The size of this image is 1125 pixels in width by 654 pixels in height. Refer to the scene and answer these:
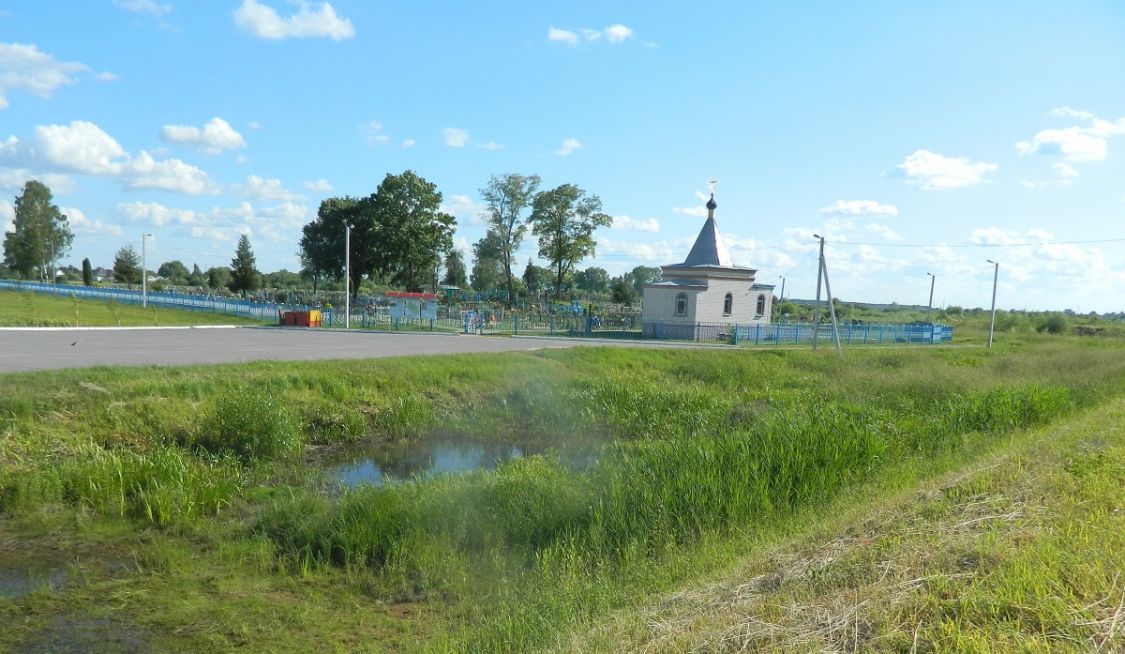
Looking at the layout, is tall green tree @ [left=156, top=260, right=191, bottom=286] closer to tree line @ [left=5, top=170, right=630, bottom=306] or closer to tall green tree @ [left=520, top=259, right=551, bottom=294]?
tree line @ [left=5, top=170, right=630, bottom=306]

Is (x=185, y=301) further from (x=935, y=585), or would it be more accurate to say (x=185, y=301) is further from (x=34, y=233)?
(x=935, y=585)

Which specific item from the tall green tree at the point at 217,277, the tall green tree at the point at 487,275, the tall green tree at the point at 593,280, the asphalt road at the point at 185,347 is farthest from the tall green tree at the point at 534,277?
the asphalt road at the point at 185,347

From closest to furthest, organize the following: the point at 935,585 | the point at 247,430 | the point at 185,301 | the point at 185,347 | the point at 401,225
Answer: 1. the point at 935,585
2. the point at 247,430
3. the point at 185,347
4. the point at 185,301
5. the point at 401,225

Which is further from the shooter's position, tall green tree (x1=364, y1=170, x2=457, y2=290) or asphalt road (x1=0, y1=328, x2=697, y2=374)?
tall green tree (x1=364, y1=170, x2=457, y2=290)

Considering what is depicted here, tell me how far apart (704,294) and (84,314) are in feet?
111

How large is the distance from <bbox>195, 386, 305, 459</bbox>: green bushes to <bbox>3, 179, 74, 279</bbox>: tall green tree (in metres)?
70.7

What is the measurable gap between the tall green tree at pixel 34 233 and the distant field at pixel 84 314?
30886 millimetres

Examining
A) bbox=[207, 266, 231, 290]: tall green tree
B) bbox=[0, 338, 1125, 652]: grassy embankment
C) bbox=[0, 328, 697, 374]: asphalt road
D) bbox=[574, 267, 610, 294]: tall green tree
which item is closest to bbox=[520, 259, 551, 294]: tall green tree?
bbox=[574, 267, 610, 294]: tall green tree

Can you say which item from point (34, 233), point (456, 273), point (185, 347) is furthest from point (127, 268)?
point (185, 347)

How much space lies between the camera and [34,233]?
228 feet

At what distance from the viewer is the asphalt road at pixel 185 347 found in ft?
59.2

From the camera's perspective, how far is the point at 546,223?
64688 mm

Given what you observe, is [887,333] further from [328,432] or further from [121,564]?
[121,564]

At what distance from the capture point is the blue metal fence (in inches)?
1754
